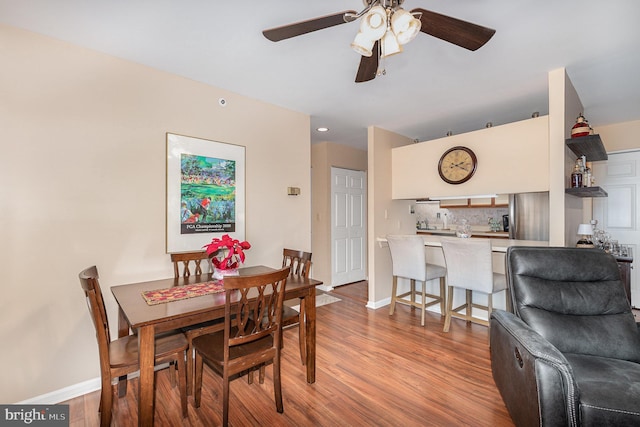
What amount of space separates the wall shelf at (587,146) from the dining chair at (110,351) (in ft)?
11.3

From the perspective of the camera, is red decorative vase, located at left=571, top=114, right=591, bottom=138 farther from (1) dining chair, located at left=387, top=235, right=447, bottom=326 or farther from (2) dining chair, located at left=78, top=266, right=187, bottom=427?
(2) dining chair, located at left=78, top=266, right=187, bottom=427

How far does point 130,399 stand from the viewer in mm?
2041

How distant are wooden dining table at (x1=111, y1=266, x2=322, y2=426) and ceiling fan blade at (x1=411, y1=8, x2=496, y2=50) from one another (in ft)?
5.85

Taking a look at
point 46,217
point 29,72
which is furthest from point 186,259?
point 29,72

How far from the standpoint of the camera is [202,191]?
2.71 metres

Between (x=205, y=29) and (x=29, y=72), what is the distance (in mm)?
1232

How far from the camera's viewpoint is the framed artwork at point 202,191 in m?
2.56

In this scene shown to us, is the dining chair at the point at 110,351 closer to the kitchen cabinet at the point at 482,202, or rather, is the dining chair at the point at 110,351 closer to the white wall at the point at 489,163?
the white wall at the point at 489,163

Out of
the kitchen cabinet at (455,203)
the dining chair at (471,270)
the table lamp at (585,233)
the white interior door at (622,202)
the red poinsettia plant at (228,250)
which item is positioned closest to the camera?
the red poinsettia plant at (228,250)

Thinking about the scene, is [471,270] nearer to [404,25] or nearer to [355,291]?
[355,291]

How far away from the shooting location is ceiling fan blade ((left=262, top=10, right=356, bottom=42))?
4.62 ft

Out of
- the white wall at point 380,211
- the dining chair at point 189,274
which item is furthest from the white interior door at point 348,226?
the dining chair at point 189,274

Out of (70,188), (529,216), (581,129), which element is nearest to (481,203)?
(529,216)

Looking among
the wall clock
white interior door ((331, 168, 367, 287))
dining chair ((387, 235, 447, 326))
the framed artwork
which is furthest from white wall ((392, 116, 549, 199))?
the framed artwork
